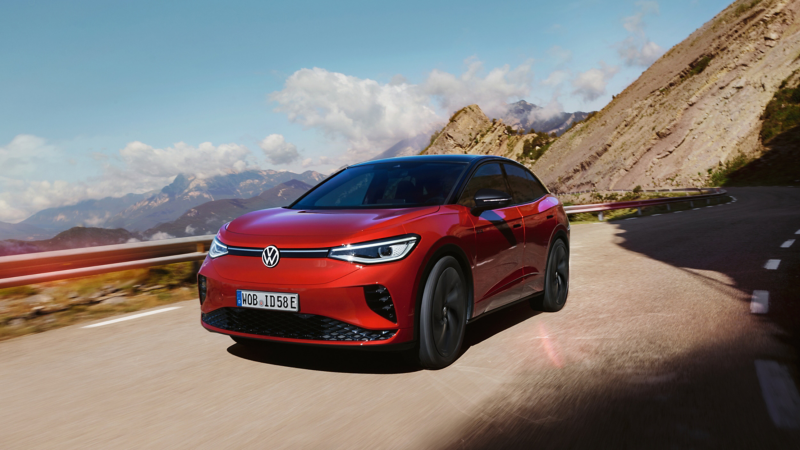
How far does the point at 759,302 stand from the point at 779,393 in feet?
10.6

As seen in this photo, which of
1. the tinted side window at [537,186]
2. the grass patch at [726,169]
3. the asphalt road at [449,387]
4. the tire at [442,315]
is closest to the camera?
the asphalt road at [449,387]

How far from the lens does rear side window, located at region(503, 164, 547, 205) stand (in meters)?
5.87

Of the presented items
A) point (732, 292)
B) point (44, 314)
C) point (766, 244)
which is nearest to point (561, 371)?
point (732, 292)

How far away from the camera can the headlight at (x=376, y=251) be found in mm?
3904

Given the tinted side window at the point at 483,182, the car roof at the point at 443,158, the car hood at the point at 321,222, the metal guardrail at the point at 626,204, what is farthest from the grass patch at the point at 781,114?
the car hood at the point at 321,222

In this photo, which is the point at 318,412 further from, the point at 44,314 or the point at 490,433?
the point at 44,314

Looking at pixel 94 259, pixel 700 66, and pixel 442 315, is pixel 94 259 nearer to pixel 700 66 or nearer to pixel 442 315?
pixel 442 315

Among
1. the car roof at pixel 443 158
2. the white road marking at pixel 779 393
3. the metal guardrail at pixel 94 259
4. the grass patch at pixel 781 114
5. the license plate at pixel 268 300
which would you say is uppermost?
the grass patch at pixel 781 114

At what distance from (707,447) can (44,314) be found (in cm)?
592

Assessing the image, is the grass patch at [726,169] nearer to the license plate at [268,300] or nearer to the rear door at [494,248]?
the rear door at [494,248]

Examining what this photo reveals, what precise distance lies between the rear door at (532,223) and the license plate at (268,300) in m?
2.37

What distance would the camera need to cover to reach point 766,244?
38.7 ft

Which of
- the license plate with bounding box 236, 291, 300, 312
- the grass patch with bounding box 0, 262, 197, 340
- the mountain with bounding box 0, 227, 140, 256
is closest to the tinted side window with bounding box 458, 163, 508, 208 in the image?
the license plate with bounding box 236, 291, 300, 312

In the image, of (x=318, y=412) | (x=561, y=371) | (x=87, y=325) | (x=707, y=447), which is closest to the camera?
(x=707, y=447)
